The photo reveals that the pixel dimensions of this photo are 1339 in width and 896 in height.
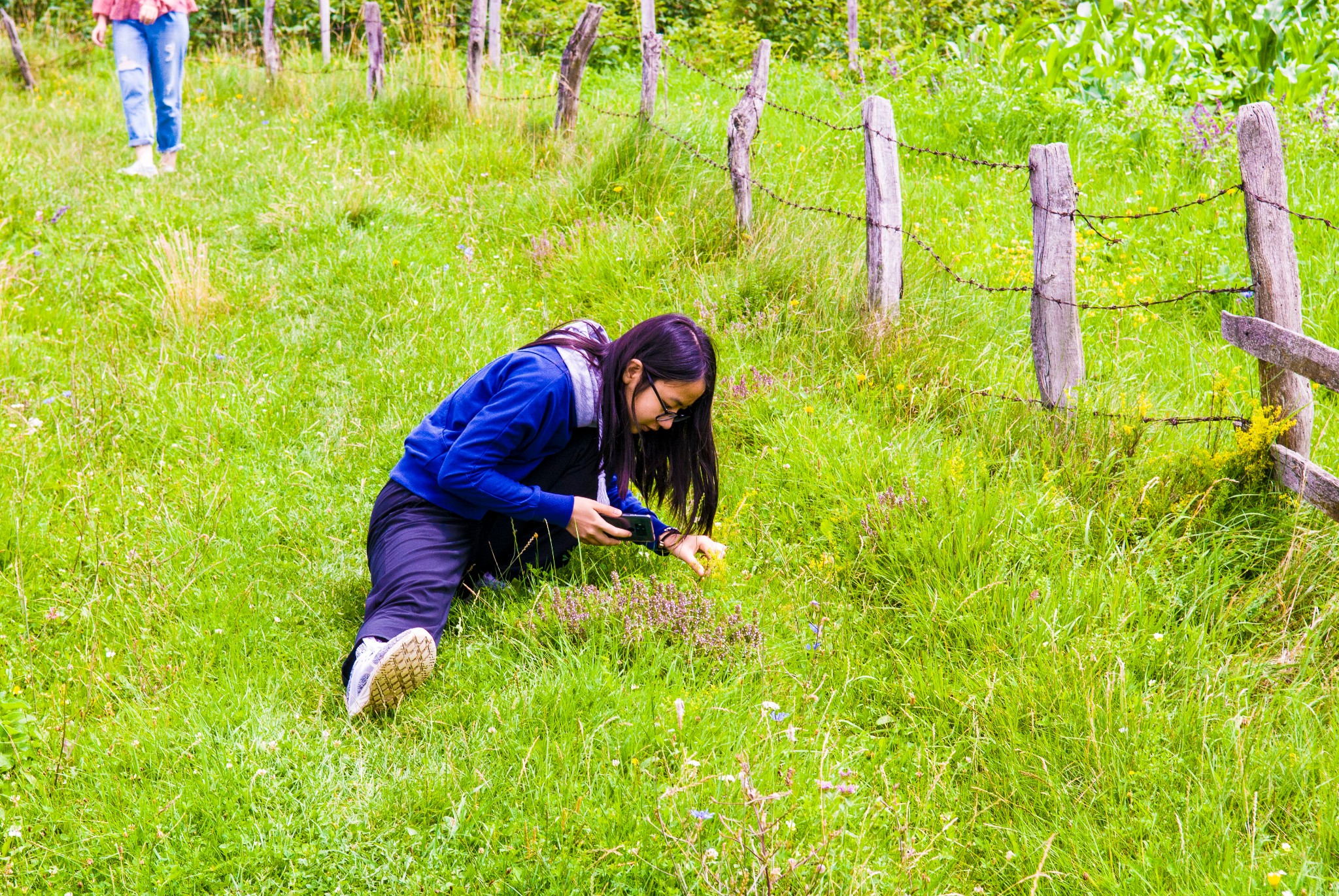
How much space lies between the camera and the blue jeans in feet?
24.3

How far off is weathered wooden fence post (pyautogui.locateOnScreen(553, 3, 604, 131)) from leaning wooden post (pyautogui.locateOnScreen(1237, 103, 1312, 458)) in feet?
14.7

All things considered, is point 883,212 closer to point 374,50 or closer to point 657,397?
point 657,397

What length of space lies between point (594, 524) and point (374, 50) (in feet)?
22.4

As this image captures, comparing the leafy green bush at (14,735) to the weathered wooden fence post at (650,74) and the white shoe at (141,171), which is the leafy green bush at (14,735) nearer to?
the weathered wooden fence post at (650,74)

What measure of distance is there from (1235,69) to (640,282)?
18.3 ft

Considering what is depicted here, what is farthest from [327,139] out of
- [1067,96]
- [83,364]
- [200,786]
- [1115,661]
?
[1115,661]

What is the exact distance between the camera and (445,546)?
3.17 m

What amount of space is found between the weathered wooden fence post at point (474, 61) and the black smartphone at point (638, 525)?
17.6 feet

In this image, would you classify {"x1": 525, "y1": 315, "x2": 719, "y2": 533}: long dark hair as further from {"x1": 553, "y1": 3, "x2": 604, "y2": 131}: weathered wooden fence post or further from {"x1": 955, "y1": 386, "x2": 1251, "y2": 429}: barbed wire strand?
{"x1": 553, "y1": 3, "x2": 604, "y2": 131}: weathered wooden fence post

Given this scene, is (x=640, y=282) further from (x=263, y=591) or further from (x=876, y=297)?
(x=263, y=591)

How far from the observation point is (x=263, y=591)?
3.34m

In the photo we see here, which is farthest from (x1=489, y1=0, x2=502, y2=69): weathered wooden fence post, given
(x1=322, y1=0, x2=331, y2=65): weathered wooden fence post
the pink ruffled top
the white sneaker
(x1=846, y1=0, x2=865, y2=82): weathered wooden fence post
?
the white sneaker

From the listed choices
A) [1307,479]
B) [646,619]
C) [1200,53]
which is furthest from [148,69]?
[1200,53]

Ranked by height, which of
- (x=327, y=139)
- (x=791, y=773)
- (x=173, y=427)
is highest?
(x=327, y=139)
